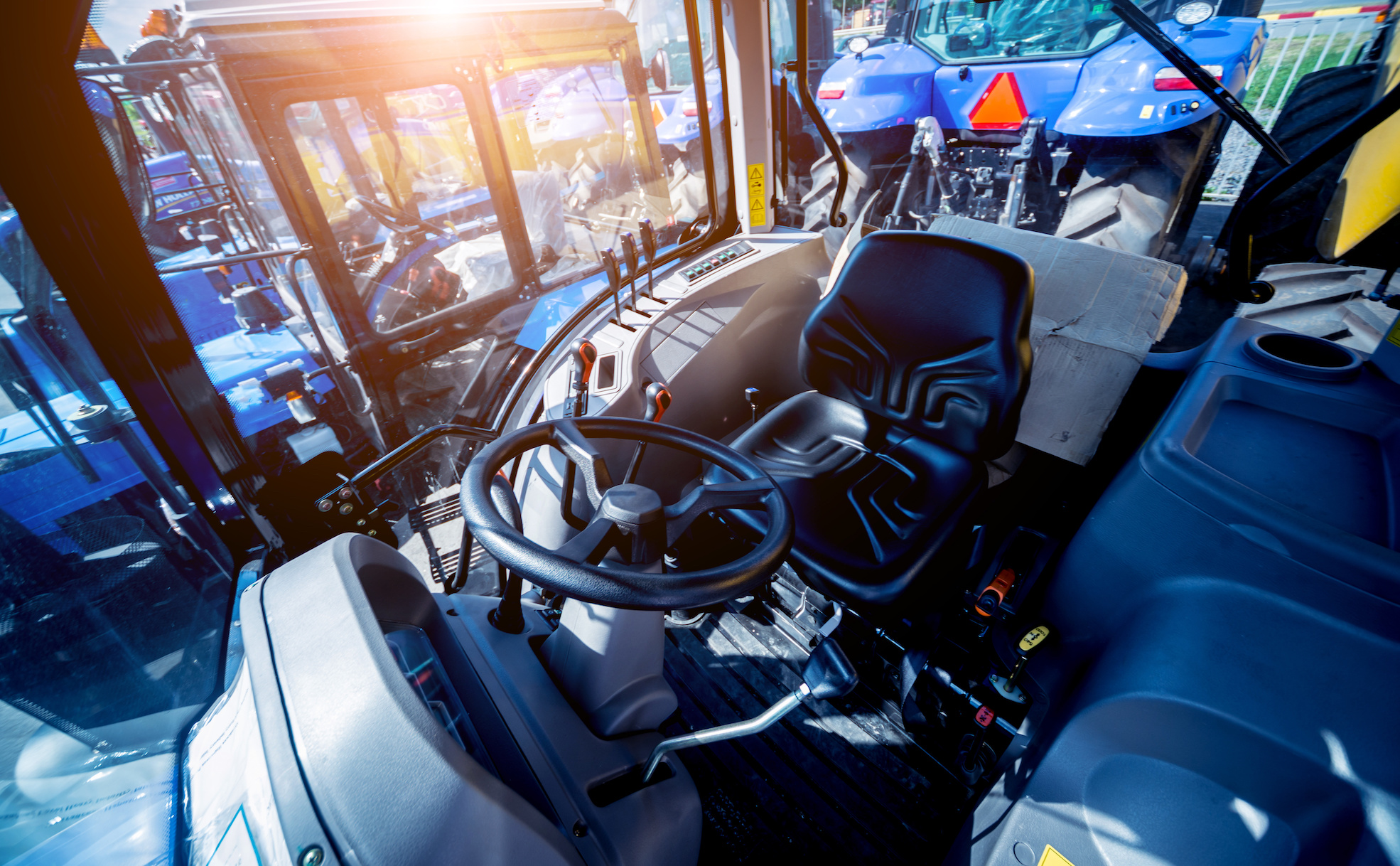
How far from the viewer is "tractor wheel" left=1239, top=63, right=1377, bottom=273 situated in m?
2.57

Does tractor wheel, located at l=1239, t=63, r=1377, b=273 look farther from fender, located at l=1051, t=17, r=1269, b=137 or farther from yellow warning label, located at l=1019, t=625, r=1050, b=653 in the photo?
yellow warning label, located at l=1019, t=625, r=1050, b=653

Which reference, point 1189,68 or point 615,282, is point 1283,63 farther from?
point 615,282

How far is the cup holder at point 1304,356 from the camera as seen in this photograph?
117 cm

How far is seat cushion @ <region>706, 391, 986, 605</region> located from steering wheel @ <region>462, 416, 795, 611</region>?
1.33 ft

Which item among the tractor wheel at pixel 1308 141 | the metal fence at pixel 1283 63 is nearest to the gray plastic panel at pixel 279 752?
the tractor wheel at pixel 1308 141

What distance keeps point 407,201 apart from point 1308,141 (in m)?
3.77

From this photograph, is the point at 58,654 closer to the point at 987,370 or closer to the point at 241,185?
the point at 241,185

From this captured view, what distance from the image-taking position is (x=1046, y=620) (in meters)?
1.31

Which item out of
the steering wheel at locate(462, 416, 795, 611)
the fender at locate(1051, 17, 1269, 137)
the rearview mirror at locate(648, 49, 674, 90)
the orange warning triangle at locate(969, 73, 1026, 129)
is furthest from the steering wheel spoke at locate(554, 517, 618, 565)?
the orange warning triangle at locate(969, 73, 1026, 129)

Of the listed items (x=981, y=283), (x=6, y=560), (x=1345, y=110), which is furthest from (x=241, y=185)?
(x=1345, y=110)

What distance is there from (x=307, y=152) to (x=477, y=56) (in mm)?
658

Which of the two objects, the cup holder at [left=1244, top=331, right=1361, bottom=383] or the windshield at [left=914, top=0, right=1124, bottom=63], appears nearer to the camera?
the cup holder at [left=1244, top=331, right=1361, bottom=383]

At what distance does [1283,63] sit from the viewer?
Answer: 396 cm

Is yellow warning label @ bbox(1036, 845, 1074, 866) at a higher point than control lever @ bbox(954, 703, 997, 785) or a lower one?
higher
